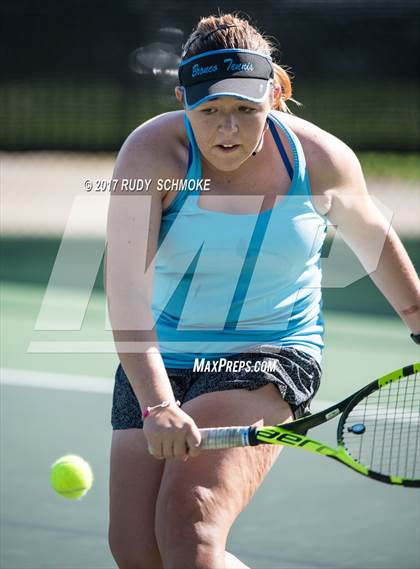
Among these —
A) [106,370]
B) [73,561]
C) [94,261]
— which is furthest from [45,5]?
[73,561]

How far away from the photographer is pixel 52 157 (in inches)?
590

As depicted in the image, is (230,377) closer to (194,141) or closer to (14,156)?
(194,141)

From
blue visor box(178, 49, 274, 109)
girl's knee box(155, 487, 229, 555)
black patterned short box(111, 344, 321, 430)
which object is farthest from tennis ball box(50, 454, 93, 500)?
blue visor box(178, 49, 274, 109)

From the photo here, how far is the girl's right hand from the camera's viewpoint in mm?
2820

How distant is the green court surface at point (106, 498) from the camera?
4184mm

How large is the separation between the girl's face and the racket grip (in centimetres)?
72

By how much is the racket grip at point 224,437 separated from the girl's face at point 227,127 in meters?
0.72

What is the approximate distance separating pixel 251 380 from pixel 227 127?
0.68m

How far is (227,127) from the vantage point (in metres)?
3.03

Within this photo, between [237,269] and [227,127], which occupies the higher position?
[227,127]

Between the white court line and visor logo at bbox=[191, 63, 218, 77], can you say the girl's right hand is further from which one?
the white court line

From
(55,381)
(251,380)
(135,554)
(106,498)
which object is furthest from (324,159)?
(55,381)

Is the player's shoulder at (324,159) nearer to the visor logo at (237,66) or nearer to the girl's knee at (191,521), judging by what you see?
the visor logo at (237,66)

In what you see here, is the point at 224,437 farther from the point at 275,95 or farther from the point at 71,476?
the point at 71,476
